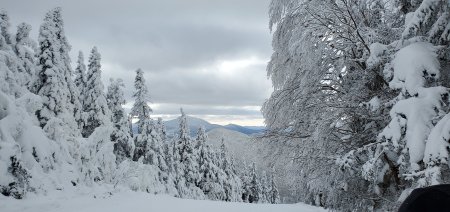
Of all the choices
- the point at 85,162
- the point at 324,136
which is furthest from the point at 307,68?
the point at 85,162

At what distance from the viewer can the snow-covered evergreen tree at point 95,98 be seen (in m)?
25.7

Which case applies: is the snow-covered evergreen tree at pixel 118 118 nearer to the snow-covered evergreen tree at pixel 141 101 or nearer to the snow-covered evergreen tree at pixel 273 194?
the snow-covered evergreen tree at pixel 141 101

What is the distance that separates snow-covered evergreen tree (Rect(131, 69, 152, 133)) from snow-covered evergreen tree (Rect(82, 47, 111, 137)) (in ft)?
6.98

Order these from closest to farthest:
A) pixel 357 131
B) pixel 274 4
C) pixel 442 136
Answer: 1. pixel 442 136
2. pixel 357 131
3. pixel 274 4

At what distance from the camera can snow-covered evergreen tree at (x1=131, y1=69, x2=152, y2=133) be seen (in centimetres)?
2698

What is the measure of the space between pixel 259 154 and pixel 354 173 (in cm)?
310

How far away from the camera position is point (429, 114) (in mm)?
5848

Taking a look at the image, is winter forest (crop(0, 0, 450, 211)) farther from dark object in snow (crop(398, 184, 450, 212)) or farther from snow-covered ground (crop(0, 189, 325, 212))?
dark object in snow (crop(398, 184, 450, 212))

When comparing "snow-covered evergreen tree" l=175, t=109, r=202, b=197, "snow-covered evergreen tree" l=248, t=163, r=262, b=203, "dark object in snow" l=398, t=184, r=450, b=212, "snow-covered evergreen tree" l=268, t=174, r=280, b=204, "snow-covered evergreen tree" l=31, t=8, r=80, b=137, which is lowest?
"snow-covered evergreen tree" l=268, t=174, r=280, b=204

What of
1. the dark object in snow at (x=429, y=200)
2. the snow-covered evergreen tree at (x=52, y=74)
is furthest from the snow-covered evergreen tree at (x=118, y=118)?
the dark object in snow at (x=429, y=200)

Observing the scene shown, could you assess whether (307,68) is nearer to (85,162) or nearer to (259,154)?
(259,154)

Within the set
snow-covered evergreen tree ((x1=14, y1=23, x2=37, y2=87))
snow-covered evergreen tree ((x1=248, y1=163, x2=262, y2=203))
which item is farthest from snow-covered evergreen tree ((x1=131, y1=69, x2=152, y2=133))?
snow-covered evergreen tree ((x1=248, y1=163, x2=262, y2=203))

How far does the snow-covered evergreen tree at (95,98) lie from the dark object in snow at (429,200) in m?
25.3

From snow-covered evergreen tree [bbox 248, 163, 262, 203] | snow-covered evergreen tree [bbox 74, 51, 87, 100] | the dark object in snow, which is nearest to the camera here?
the dark object in snow
